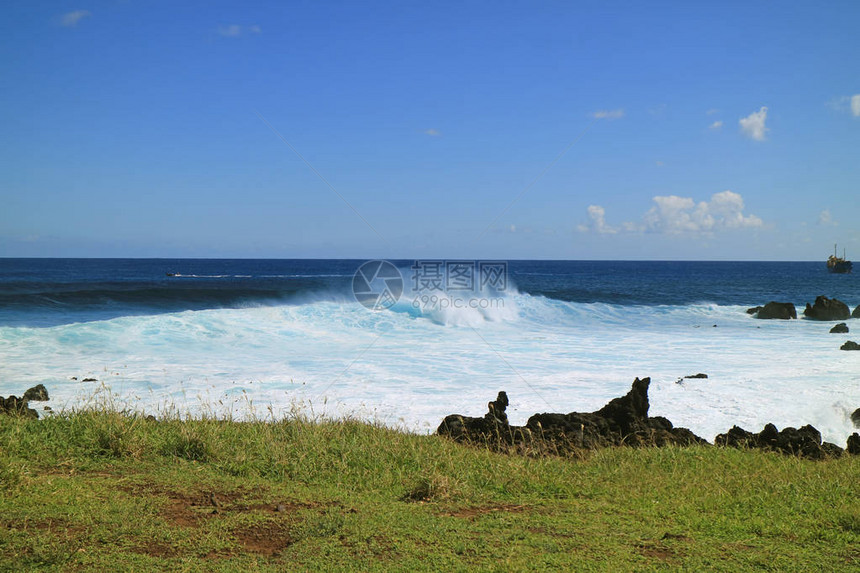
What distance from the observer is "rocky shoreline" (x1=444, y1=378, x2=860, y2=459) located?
817cm

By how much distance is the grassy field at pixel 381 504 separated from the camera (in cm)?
403

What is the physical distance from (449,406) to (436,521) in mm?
8009

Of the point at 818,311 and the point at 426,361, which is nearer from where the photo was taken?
the point at 426,361

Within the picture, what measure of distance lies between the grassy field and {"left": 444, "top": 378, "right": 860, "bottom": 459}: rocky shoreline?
0.78 meters

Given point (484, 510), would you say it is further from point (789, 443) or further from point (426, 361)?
point (426, 361)

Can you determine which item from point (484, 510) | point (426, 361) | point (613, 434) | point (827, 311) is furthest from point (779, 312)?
point (484, 510)

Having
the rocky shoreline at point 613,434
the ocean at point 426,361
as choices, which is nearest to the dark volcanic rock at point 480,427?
the rocky shoreline at point 613,434

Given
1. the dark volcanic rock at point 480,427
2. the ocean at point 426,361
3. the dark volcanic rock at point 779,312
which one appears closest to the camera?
the dark volcanic rock at point 480,427

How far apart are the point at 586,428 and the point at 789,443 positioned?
110 inches

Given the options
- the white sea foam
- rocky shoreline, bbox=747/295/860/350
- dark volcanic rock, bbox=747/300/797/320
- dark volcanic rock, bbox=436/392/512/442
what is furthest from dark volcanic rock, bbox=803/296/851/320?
dark volcanic rock, bbox=436/392/512/442

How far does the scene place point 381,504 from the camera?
16.9 ft

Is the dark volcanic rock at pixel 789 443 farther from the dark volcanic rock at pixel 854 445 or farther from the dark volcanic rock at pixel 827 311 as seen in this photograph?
the dark volcanic rock at pixel 827 311

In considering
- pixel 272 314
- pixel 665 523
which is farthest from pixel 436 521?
pixel 272 314

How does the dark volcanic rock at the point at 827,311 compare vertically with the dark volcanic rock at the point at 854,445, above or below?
above
